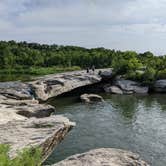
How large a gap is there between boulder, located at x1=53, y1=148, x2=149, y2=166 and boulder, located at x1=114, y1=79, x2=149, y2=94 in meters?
56.5

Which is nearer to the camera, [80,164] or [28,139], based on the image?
[80,164]

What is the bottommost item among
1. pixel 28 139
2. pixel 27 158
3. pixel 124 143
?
pixel 124 143

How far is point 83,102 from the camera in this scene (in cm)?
6481

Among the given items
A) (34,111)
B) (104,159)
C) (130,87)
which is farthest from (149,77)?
(104,159)

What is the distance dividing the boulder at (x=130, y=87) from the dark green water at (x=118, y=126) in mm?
7674

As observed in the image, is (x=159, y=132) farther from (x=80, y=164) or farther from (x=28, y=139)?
(x=80, y=164)

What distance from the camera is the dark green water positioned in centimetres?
3459

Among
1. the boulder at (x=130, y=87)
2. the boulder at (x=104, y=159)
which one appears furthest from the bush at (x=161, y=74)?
the boulder at (x=104, y=159)

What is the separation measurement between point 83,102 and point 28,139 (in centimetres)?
3863

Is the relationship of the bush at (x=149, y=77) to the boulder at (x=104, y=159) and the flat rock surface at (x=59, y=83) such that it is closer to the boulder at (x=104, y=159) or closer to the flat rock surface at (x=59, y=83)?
the flat rock surface at (x=59, y=83)

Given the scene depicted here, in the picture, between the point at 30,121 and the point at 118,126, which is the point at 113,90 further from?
the point at 30,121

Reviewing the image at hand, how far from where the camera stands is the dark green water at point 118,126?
34594 millimetres

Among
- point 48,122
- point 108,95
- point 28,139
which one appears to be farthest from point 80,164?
point 108,95

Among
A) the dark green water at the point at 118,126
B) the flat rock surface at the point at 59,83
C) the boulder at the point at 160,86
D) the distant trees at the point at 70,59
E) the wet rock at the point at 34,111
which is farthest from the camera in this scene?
the distant trees at the point at 70,59
